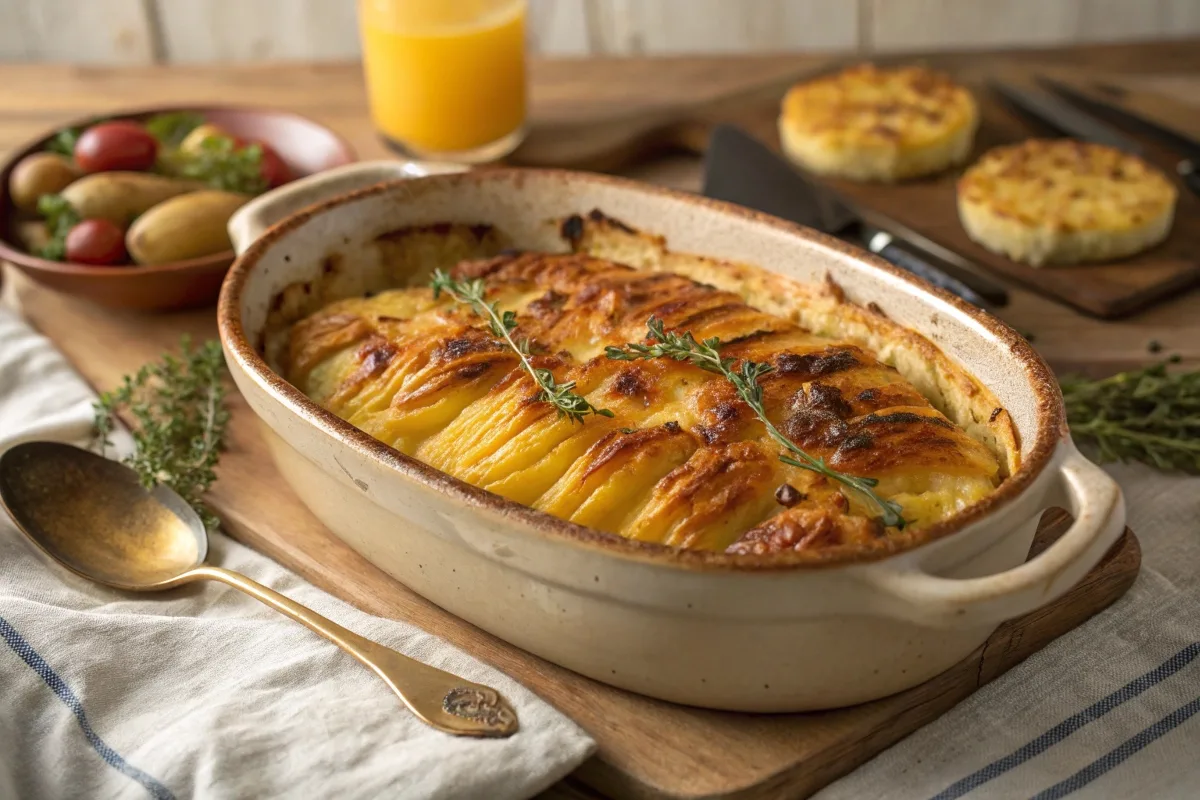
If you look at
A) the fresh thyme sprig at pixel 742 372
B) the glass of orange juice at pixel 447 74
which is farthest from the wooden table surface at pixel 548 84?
the fresh thyme sprig at pixel 742 372

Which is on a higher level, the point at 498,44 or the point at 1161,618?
the point at 498,44

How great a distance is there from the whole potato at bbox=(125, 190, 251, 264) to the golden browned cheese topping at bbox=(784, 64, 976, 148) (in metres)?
1.77

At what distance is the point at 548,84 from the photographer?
15.7 feet

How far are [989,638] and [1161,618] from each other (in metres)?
0.43

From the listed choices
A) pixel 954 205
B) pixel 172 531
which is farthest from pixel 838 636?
pixel 954 205

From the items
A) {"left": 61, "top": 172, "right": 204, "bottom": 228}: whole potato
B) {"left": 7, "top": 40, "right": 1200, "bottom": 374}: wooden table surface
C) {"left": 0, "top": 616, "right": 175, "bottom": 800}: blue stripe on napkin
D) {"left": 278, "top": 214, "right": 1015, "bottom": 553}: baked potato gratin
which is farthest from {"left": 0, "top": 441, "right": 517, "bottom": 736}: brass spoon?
{"left": 7, "top": 40, "right": 1200, "bottom": 374}: wooden table surface

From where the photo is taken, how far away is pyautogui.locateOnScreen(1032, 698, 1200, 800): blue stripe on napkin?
198 cm

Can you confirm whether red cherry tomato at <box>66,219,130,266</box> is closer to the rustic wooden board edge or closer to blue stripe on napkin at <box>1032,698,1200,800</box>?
the rustic wooden board edge

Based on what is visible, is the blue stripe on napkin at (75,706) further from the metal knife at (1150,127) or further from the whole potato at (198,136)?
the metal knife at (1150,127)

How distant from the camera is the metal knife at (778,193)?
3312 millimetres

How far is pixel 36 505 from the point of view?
8.22ft

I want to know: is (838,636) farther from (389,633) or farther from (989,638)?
(389,633)

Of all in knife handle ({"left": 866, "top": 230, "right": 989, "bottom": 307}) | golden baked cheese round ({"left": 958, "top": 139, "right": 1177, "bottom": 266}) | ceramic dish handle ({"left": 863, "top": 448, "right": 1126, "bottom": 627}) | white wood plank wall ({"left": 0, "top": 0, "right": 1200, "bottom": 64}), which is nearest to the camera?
ceramic dish handle ({"left": 863, "top": 448, "right": 1126, "bottom": 627})

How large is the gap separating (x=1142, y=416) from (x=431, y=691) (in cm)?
178
